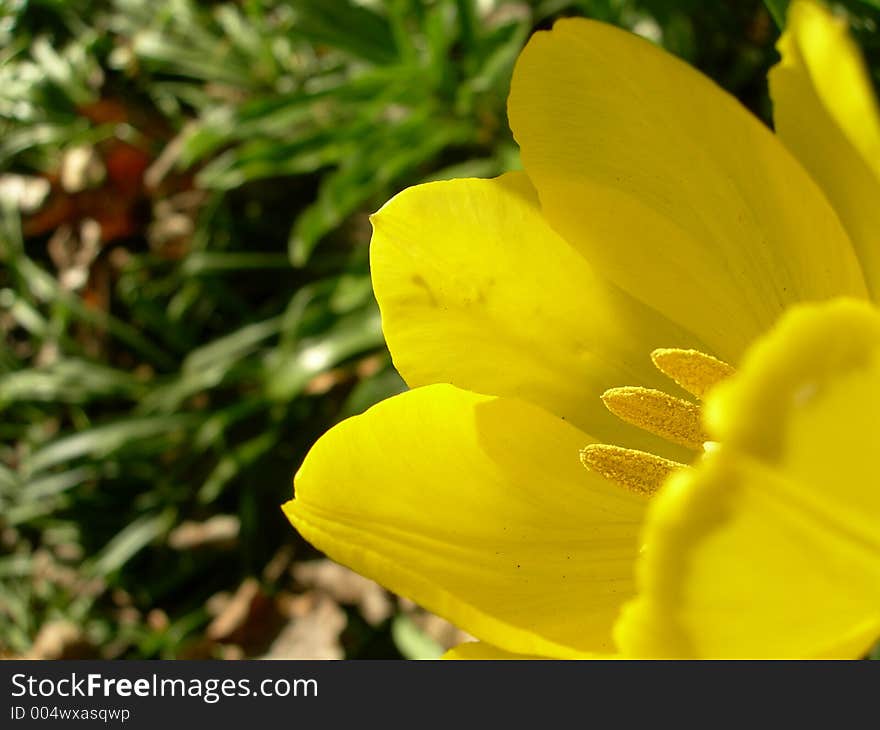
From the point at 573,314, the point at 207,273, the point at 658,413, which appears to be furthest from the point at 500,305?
the point at 207,273

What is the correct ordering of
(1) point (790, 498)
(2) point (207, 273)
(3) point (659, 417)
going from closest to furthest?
(1) point (790, 498), (3) point (659, 417), (2) point (207, 273)

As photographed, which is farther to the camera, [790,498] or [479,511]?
[479,511]

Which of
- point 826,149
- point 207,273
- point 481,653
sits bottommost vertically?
point 207,273

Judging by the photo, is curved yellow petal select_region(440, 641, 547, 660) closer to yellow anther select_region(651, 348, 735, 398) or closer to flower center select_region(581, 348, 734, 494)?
flower center select_region(581, 348, 734, 494)

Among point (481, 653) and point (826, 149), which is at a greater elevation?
point (826, 149)

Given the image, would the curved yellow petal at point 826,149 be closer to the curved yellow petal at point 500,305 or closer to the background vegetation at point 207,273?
the curved yellow petal at point 500,305

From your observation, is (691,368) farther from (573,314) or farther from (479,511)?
(479,511)

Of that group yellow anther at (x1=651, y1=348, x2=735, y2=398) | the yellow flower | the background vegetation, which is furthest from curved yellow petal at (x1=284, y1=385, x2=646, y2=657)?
the background vegetation
